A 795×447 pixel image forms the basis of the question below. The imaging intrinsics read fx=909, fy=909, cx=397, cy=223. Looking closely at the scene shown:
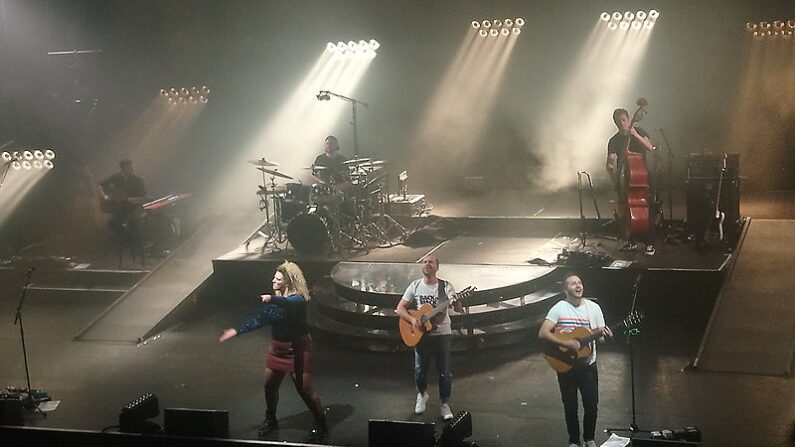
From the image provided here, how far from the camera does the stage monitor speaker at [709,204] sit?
11062 mm

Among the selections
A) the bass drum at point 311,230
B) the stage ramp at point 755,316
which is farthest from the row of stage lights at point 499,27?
the stage ramp at point 755,316

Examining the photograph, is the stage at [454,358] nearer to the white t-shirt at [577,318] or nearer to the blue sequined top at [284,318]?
the blue sequined top at [284,318]

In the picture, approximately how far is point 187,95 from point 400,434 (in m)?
10.6

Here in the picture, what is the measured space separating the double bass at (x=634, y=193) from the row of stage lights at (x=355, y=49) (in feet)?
18.5

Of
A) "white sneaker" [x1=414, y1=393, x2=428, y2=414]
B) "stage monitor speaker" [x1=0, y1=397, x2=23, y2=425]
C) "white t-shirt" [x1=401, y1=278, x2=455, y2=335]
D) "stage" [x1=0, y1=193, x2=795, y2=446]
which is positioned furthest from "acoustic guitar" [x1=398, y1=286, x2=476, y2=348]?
"stage monitor speaker" [x1=0, y1=397, x2=23, y2=425]

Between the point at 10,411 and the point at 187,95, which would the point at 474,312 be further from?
the point at 187,95

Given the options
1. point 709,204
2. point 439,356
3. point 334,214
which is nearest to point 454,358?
point 439,356

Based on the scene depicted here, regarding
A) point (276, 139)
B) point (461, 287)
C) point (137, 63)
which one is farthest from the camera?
point (276, 139)

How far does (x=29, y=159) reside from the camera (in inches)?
578

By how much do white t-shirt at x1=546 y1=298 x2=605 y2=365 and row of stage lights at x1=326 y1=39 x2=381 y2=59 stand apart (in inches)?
360

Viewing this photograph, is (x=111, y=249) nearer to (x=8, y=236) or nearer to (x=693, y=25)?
(x=8, y=236)

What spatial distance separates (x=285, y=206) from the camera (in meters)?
12.5

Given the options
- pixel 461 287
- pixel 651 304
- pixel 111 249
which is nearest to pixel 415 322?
pixel 461 287

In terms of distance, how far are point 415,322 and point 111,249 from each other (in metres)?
8.07
